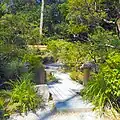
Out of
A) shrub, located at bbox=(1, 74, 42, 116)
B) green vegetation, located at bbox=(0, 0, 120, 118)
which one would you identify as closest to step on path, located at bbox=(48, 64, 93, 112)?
green vegetation, located at bbox=(0, 0, 120, 118)

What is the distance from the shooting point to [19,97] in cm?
390

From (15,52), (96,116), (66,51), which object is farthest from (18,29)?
(96,116)

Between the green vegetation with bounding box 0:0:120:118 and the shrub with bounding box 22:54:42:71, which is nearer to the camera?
the green vegetation with bounding box 0:0:120:118

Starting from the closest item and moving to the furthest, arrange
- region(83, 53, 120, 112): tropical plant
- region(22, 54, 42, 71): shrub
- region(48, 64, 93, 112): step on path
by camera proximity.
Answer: region(83, 53, 120, 112): tropical plant
region(48, 64, 93, 112): step on path
region(22, 54, 42, 71): shrub

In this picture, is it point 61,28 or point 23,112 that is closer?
point 23,112

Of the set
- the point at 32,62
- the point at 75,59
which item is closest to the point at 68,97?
the point at 32,62

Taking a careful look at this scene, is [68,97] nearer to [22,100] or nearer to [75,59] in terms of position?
[22,100]

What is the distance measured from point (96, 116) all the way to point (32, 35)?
8.60 meters

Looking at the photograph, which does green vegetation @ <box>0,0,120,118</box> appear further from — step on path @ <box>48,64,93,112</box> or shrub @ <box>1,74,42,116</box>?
step on path @ <box>48,64,93,112</box>

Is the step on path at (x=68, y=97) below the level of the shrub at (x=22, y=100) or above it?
below

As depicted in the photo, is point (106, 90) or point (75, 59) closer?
point (106, 90)

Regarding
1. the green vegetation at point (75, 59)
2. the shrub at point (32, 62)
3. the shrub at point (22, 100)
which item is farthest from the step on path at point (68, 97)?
the shrub at point (32, 62)

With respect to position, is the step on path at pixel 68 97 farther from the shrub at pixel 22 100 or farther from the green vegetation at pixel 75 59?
the shrub at pixel 22 100

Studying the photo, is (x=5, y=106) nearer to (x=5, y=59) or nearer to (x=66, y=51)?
(x=5, y=59)
